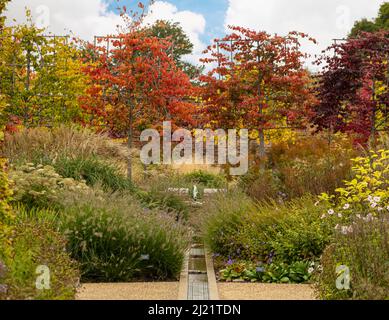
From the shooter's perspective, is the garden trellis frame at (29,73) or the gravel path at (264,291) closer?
the gravel path at (264,291)

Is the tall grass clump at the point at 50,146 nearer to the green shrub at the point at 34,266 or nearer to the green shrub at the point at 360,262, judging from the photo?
the green shrub at the point at 34,266

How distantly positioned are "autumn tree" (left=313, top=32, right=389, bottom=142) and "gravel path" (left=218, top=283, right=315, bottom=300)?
9513 mm

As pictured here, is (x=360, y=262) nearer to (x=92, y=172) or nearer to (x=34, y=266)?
(x=34, y=266)

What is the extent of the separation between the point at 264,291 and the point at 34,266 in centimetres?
247

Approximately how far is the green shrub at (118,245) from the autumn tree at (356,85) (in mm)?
9461

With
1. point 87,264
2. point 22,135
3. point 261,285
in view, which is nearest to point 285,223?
point 261,285

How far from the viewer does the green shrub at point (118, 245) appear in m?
6.38

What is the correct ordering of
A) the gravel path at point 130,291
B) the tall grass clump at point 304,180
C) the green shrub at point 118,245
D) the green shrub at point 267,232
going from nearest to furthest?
the gravel path at point 130,291 → the green shrub at point 118,245 → the green shrub at point 267,232 → the tall grass clump at point 304,180

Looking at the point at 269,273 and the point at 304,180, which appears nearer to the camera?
the point at 269,273

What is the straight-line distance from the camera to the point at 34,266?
4770 mm

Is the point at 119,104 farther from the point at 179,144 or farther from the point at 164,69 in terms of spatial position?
the point at 179,144

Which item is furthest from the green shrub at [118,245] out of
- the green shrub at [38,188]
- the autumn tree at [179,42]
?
the autumn tree at [179,42]

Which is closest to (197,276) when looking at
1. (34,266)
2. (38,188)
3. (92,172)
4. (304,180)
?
(34,266)

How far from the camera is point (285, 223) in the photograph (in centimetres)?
713
